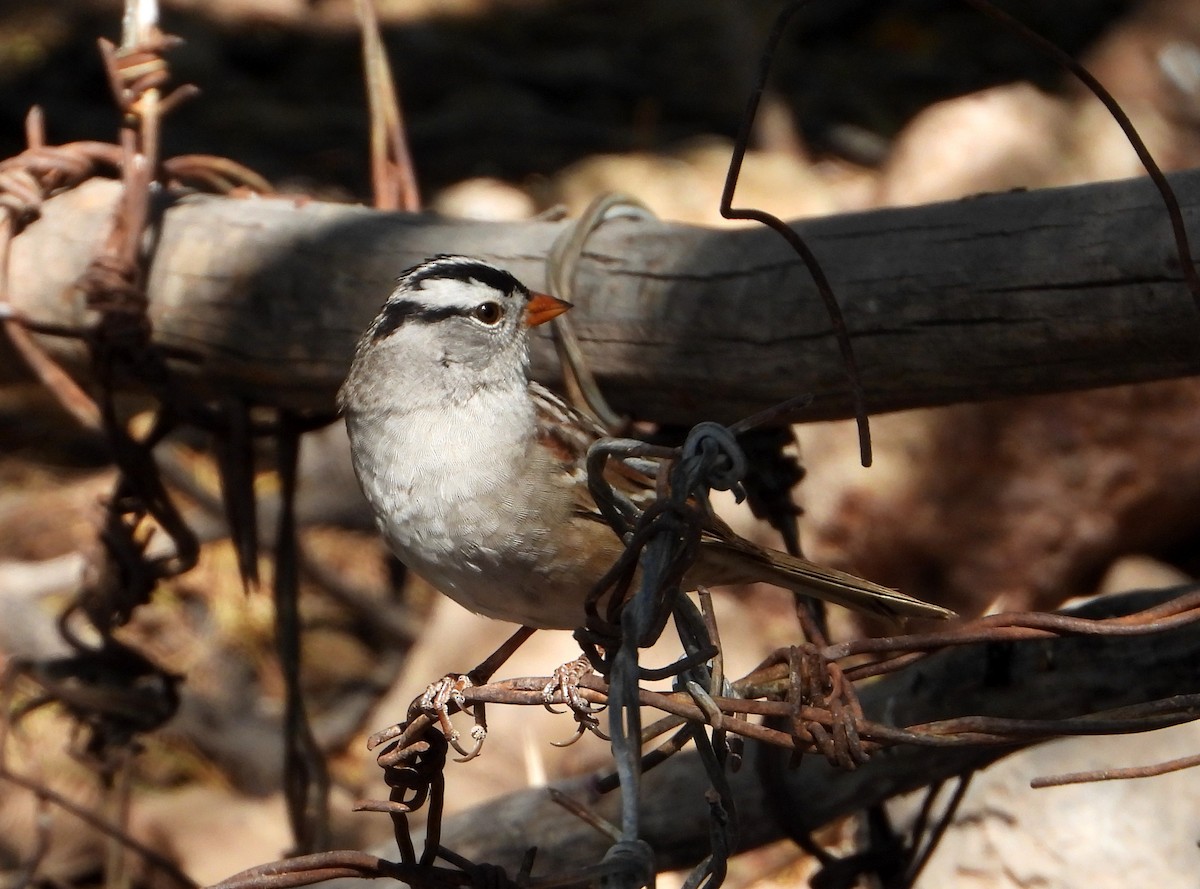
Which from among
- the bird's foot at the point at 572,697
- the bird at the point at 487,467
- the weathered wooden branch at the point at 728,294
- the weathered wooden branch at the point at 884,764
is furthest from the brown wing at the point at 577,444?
the weathered wooden branch at the point at 884,764

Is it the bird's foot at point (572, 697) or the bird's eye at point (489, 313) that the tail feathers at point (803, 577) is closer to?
the bird's foot at point (572, 697)

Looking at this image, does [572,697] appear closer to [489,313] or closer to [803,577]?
[803,577]

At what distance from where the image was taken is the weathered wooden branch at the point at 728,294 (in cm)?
227

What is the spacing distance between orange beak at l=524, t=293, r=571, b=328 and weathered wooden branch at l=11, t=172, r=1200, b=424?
9cm

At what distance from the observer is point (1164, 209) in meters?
2.23

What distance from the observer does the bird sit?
238 centimetres

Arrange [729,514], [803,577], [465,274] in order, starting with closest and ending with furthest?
[803,577] < [465,274] < [729,514]

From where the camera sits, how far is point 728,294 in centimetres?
253

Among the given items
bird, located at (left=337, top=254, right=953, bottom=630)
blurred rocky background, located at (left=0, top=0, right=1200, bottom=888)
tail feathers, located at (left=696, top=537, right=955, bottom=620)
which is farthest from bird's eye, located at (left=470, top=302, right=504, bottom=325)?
blurred rocky background, located at (left=0, top=0, right=1200, bottom=888)

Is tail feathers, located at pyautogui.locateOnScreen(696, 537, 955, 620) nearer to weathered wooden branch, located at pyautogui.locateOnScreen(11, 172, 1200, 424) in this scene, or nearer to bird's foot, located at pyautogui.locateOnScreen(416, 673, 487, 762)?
weathered wooden branch, located at pyautogui.locateOnScreen(11, 172, 1200, 424)

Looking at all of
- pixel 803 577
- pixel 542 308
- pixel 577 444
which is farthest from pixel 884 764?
pixel 542 308

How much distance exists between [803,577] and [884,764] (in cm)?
45

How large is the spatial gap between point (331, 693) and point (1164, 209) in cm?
400

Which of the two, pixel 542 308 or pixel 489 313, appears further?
pixel 489 313
